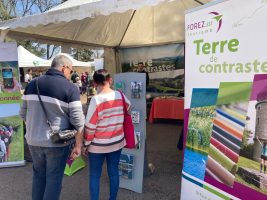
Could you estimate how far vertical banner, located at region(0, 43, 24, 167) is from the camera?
4.81 m

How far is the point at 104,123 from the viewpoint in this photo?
2.99 meters

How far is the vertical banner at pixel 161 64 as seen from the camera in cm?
912

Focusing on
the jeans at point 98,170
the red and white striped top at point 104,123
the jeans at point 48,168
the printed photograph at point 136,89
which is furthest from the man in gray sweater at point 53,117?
the printed photograph at point 136,89

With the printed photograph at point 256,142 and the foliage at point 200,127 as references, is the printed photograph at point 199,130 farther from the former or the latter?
the printed photograph at point 256,142

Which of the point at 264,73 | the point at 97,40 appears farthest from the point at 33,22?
the point at 97,40

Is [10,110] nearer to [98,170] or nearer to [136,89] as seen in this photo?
[136,89]

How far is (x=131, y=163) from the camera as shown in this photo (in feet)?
12.5

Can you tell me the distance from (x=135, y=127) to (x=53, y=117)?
4.18ft

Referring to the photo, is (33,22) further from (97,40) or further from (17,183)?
(97,40)

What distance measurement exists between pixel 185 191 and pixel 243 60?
138 centimetres

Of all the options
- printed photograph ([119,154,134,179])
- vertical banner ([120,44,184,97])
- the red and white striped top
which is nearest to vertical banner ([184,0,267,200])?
the red and white striped top

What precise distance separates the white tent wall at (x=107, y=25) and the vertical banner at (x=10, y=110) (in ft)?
1.38

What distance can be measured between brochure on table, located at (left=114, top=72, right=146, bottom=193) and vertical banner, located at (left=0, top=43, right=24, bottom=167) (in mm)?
1926

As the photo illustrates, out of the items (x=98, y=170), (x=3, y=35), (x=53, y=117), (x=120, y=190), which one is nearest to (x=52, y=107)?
(x=53, y=117)
